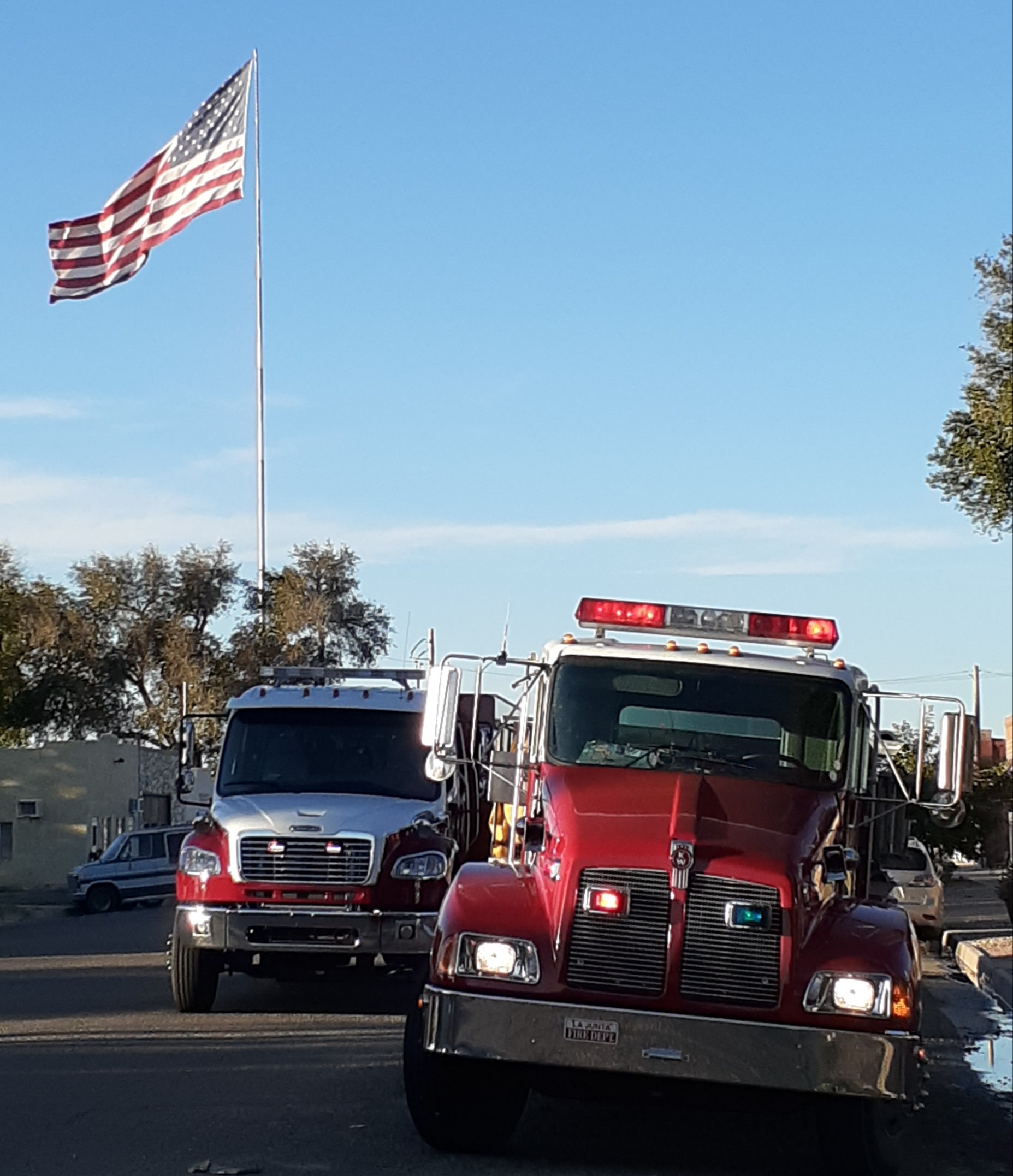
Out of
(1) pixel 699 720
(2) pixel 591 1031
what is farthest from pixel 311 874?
(2) pixel 591 1031

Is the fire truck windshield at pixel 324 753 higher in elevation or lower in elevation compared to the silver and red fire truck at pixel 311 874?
higher

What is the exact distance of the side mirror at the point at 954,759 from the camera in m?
9.48

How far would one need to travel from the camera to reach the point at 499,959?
321 inches

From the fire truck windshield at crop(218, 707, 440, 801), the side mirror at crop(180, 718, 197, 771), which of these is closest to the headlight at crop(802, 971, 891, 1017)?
the fire truck windshield at crop(218, 707, 440, 801)

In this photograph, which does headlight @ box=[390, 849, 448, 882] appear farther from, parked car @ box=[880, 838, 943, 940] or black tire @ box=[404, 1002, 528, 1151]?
parked car @ box=[880, 838, 943, 940]

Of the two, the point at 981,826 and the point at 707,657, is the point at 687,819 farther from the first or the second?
the point at 981,826

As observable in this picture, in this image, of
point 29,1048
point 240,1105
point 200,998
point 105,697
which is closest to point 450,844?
point 200,998

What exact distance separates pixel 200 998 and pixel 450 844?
88.2 inches

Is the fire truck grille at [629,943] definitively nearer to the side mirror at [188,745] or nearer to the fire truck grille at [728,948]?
the fire truck grille at [728,948]

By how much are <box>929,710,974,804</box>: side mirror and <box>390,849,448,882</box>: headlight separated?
5424mm

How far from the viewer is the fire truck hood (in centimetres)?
821

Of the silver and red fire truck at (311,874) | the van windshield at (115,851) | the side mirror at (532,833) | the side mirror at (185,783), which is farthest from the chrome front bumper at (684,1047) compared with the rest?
the van windshield at (115,851)

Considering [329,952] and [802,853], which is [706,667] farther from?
[329,952]

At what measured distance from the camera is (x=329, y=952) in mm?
13766
